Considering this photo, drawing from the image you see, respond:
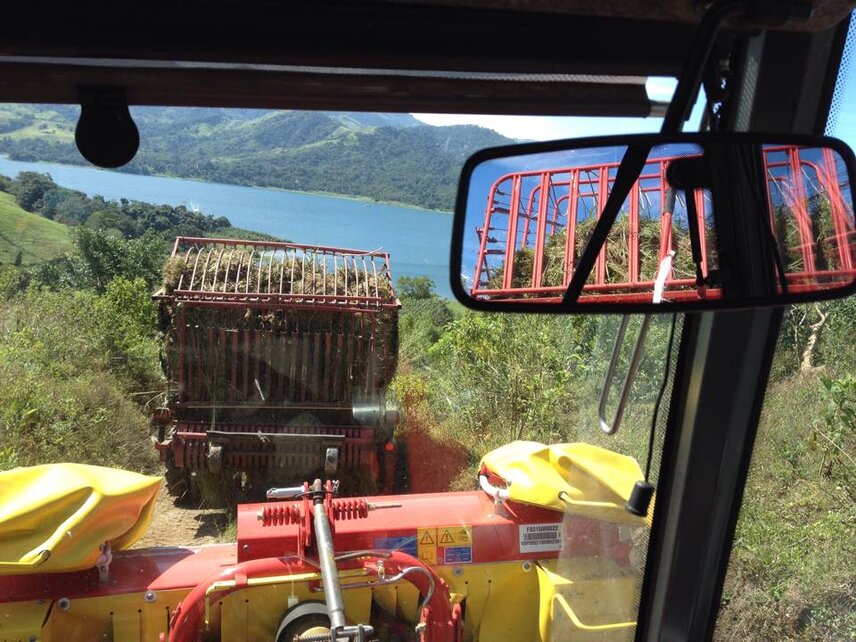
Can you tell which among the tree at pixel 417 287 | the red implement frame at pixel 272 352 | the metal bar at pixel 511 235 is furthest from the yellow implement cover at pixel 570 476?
the tree at pixel 417 287

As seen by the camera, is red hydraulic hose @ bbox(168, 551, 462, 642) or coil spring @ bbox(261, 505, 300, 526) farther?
coil spring @ bbox(261, 505, 300, 526)

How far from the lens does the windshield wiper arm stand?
1.42 m

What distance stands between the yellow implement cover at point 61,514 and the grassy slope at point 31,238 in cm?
349

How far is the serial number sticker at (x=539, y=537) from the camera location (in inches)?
119

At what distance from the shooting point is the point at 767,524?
9.16 feet

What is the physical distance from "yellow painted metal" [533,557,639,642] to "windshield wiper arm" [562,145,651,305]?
3.84 feet

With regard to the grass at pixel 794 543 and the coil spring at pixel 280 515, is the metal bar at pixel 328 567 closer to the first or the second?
the coil spring at pixel 280 515

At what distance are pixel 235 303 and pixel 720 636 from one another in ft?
15.4

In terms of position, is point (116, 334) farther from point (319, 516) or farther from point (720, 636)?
point (720, 636)

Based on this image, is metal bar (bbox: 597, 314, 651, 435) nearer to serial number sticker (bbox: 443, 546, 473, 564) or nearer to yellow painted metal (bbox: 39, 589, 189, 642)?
serial number sticker (bbox: 443, 546, 473, 564)

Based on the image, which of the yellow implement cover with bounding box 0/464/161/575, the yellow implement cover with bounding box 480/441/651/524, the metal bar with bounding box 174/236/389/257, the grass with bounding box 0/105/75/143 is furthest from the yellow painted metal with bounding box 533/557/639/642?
the metal bar with bounding box 174/236/389/257

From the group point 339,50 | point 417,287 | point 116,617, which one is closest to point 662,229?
point 339,50

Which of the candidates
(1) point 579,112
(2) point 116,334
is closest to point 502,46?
(1) point 579,112

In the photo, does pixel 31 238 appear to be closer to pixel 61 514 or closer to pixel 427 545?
pixel 61 514
